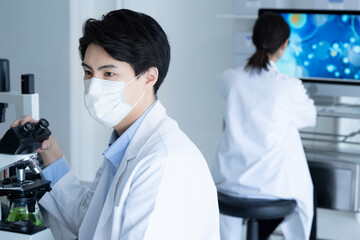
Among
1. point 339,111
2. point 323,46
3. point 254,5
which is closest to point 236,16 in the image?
point 254,5

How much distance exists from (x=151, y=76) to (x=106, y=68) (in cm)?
12

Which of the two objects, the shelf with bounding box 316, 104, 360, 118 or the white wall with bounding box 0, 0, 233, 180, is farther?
the white wall with bounding box 0, 0, 233, 180

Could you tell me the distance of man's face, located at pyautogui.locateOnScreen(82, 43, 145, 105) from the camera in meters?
1.36

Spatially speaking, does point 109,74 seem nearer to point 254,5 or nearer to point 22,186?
point 22,186

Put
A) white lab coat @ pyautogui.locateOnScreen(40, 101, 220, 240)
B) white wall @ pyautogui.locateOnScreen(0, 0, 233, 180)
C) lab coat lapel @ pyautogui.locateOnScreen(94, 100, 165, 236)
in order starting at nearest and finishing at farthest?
white lab coat @ pyautogui.locateOnScreen(40, 101, 220, 240) → lab coat lapel @ pyautogui.locateOnScreen(94, 100, 165, 236) → white wall @ pyautogui.locateOnScreen(0, 0, 233, 180)

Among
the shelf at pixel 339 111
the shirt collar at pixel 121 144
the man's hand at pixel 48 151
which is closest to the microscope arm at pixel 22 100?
the man's hand at pixel 48 151

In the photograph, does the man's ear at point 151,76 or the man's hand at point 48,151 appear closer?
the man's ear at point 151,76

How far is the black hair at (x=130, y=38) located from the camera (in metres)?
1.33

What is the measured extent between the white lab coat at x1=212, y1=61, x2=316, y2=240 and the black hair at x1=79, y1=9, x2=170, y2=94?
1188 millimetres

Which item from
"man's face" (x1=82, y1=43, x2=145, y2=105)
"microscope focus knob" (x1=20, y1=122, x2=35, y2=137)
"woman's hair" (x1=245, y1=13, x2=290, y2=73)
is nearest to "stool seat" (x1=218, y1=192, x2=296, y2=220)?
"woman's hair" (x1=245, y1=13, x2=290, y2=73)

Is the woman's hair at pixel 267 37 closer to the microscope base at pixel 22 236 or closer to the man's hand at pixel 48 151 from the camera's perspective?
the man's hand at pixel 48 151

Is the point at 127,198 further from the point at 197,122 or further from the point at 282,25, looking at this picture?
the point at 197,122

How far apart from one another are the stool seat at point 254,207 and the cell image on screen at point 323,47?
92 centimetres

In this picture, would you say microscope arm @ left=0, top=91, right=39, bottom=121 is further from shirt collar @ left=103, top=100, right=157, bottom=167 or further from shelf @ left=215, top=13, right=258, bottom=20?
shelf @ left=215, top=13, right=258, bottom=20
